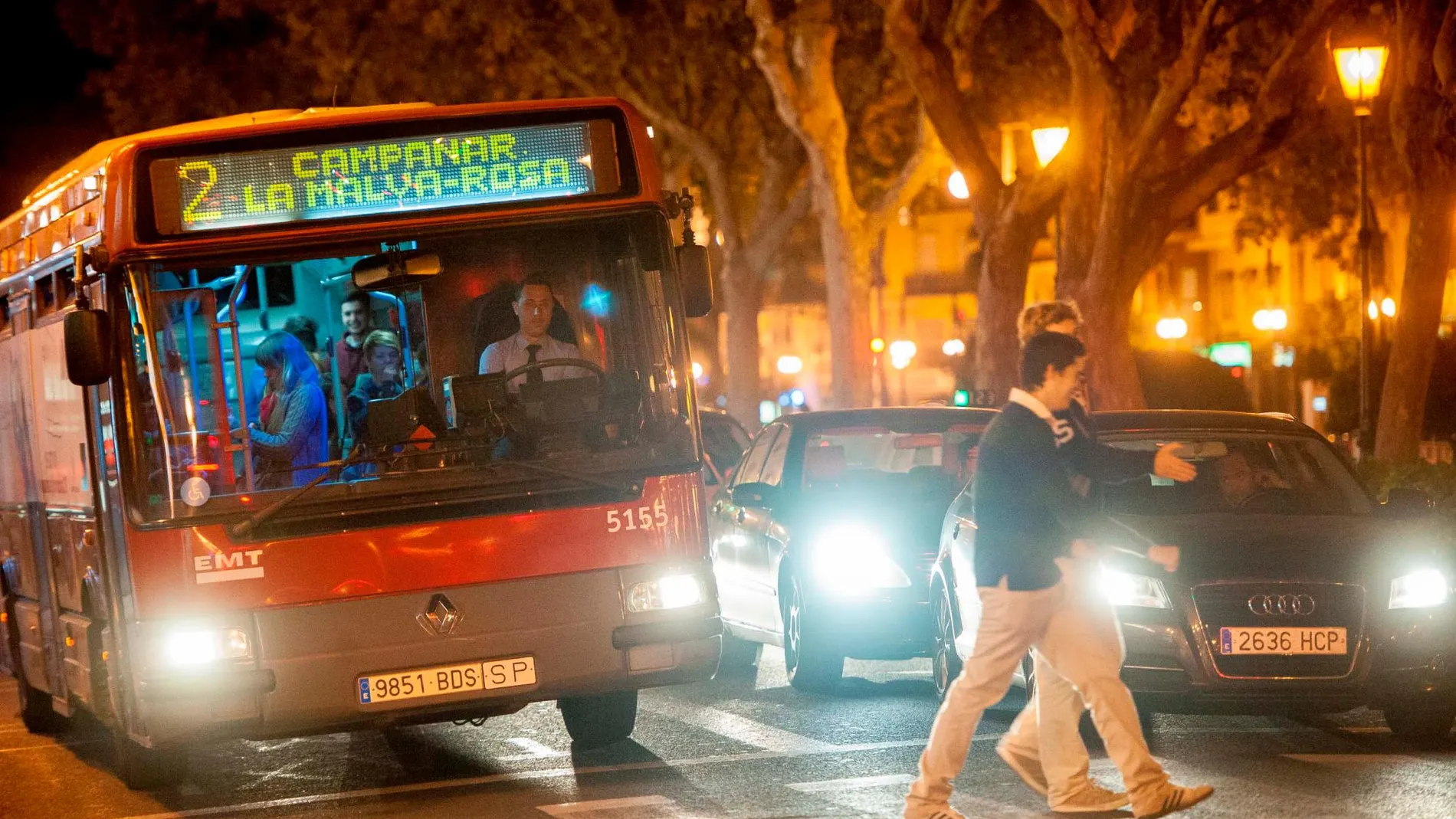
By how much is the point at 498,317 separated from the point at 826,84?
62.2 feet

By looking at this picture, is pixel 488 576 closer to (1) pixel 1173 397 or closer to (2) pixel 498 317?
(2) pixel 498 317

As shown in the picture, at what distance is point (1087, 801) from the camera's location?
8102mm


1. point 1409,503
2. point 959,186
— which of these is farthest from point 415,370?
point 959,186

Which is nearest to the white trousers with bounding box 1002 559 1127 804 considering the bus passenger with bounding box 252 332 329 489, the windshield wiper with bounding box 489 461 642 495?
the windshield wiper with bounding box 489 461 642 495

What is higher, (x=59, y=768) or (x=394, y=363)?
(x=394, y=363)

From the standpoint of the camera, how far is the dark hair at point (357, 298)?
980 centimetres

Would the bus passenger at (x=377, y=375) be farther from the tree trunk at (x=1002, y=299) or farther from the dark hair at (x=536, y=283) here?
the tree trunk at (x=1002, y=299)

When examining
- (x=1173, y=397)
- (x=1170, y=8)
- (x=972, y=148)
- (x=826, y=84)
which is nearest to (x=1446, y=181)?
(x=1170, y=8)

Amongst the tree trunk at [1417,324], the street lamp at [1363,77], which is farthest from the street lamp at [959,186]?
the tree trunk at [1417,324]

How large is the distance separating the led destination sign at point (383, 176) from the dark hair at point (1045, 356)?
235cm

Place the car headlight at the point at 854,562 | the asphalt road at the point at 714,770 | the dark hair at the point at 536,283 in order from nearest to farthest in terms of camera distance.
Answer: the asphalt road at the point at 714,770 → the dark hair at the point at 536,283 → the car headlight at the point at 854,562

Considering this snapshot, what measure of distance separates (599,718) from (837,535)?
2074 millimetres

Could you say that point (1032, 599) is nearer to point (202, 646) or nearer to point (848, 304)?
point (202, 646)

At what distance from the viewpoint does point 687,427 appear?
9633 mm
